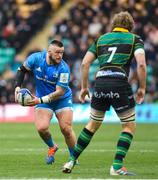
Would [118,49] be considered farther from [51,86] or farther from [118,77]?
[51,86]

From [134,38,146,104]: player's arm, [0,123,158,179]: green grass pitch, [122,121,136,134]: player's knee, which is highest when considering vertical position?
[134,38,146,104]: player's arm

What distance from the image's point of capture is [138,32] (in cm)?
3045

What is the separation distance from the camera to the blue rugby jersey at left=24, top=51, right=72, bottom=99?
13630mm

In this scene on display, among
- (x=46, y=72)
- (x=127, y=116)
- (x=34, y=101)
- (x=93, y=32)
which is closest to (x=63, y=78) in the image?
(x=46, y=72)

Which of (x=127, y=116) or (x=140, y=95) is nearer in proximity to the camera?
(x=140, y=95)

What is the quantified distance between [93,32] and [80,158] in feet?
55.1

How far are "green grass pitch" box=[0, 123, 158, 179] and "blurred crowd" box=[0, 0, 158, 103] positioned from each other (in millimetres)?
5302

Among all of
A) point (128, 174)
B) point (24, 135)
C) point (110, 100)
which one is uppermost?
point (110, 100)

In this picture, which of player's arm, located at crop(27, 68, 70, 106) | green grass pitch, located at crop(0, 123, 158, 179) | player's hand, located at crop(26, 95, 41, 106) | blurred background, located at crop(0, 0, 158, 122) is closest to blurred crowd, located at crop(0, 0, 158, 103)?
blurred background, located at crop(0, 0, 158, 122)

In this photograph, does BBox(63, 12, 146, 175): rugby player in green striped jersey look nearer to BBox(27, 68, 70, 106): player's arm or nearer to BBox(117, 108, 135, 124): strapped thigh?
BBox(117, 108, 135, 124): strapped thigh

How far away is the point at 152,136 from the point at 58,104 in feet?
27.2

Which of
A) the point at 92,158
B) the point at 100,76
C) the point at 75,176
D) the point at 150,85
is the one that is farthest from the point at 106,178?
the point at 150,85

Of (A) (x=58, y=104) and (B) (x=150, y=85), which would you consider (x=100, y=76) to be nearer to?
(A) (x=58, y=104)

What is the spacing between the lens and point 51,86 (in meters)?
14.0
